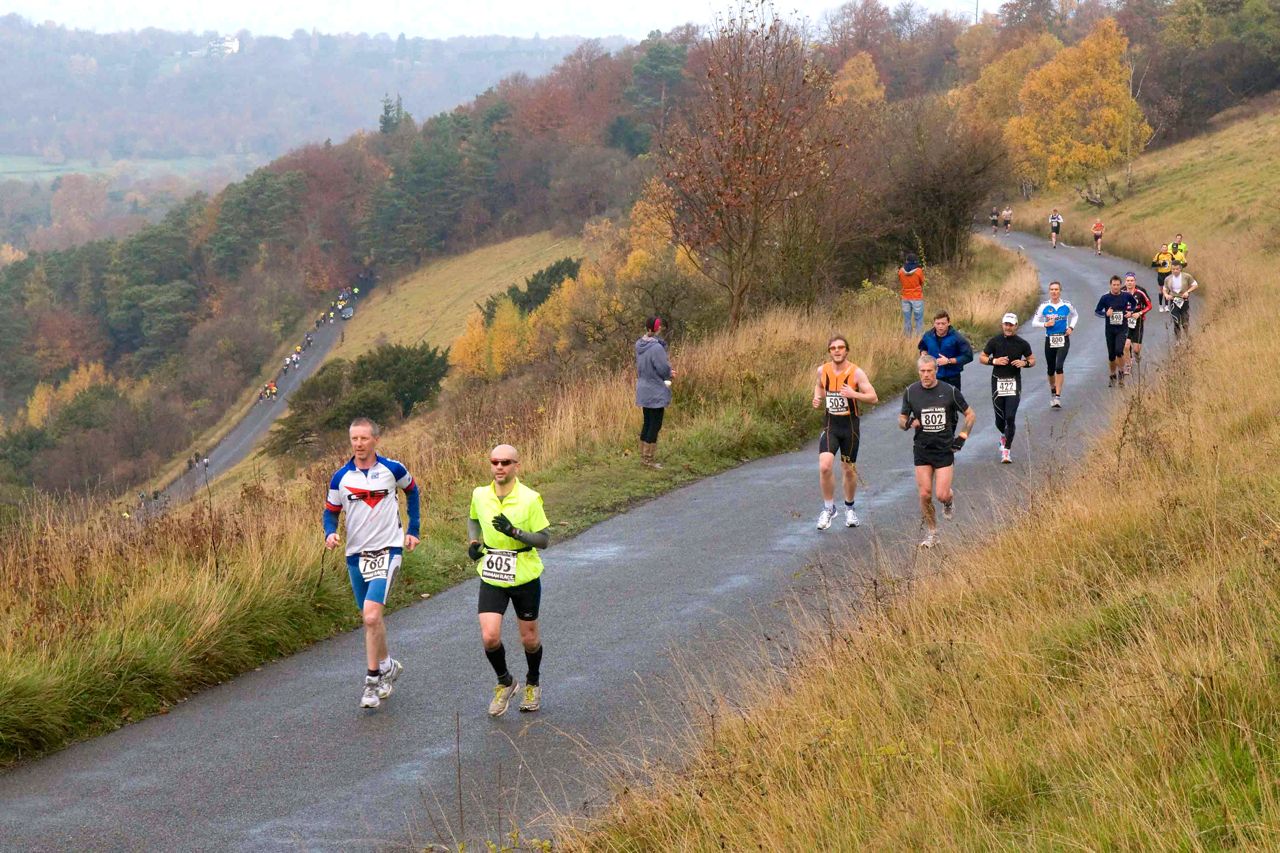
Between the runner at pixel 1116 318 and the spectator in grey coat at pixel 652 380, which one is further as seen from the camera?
the runner at pixel 1116 318

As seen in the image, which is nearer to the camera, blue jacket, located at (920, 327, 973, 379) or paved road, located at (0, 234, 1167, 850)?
paved road, located at (0, 234, 1167, 850)

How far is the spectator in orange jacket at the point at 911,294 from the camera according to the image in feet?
82.4

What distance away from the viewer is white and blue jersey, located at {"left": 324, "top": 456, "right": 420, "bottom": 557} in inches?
326

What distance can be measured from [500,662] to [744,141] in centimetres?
1605

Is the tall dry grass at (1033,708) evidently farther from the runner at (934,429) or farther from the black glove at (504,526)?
the runner at (934,429)

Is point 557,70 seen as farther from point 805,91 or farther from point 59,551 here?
point 59,551

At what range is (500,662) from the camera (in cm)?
766

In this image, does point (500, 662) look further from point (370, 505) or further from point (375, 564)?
point (370, 505)

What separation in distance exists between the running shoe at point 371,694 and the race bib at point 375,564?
0.67m

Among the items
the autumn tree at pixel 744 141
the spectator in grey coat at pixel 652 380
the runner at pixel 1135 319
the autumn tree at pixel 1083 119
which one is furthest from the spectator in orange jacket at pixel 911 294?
the autumn tree at pixel 1083 119

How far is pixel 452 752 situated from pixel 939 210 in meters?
32.4

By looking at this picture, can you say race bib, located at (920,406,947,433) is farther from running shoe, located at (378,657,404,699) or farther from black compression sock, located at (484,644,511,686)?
running shoe, located at (378,657,404,699)

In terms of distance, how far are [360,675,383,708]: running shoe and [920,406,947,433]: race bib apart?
17.9ft

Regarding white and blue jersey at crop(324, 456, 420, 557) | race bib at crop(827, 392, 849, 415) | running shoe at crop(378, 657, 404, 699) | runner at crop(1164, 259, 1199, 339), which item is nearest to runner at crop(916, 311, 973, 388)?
race bib at crop(827, 392, 849, 415)
